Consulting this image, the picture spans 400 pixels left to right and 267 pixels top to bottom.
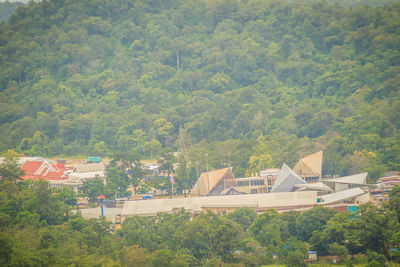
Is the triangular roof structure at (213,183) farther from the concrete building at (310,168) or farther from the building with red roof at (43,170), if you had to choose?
the building with red roof at (43,170)

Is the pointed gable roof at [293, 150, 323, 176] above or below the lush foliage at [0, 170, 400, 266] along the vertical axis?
above

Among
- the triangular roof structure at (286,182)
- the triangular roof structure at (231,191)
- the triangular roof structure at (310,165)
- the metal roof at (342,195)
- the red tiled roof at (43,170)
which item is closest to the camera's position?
the metal roof at (342,195)

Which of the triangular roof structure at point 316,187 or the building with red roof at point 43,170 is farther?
the building with red roof at point 43,170

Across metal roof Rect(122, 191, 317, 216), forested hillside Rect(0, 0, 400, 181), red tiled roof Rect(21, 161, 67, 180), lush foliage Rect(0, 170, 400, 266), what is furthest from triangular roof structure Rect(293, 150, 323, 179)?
red tiled roof Rect(21, 161, 67, 180)

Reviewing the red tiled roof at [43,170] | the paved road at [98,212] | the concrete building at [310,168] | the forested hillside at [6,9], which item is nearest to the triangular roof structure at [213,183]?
the concrete building at [310,168]

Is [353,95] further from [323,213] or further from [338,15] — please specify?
[323,213]

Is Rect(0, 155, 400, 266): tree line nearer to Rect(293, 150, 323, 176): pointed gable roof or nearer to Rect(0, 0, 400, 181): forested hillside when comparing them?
Rect(293, 150, 323, 176): pointed gable roof
